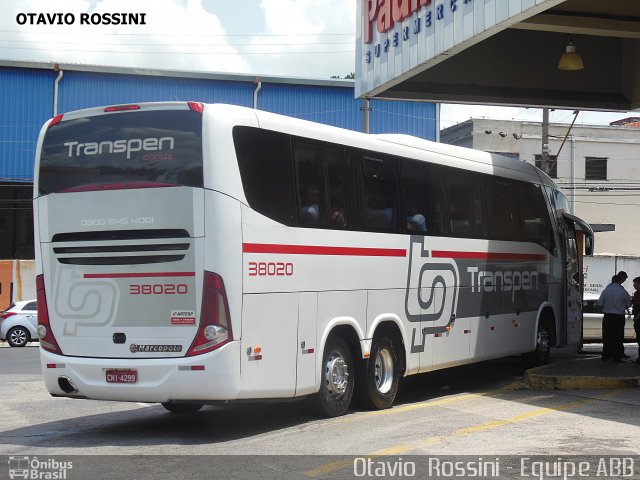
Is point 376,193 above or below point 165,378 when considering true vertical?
above

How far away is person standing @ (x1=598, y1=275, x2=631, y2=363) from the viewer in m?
18.2

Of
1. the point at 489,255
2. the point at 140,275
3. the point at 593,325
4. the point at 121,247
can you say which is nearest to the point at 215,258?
the point at 140,275

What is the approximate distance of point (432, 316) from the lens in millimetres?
13938

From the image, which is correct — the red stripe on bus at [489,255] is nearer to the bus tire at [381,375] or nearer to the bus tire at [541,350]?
the bus tire at [541,350]

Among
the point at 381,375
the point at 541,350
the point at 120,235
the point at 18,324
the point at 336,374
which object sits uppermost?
the point at 120,235

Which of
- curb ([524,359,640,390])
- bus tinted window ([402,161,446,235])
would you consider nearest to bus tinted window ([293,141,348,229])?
bus tinted window ([402,161,446,235])

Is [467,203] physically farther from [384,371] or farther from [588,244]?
[588,244]

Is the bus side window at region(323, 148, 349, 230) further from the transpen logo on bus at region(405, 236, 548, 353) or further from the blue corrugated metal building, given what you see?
the blue corrugated metal building

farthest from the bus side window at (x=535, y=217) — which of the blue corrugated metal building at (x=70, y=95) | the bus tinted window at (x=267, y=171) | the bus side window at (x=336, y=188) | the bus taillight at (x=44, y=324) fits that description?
the blue corrugated metal building at (x=70, y=95)

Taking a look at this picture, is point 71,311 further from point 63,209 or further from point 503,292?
point 503,292

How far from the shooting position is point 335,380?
38.5ft

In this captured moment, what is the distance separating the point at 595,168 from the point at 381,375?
41.2 metres

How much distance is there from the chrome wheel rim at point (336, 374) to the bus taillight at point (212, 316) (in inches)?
78.4

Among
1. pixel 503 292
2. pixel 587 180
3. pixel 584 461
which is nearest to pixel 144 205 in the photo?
pixel 584 461
